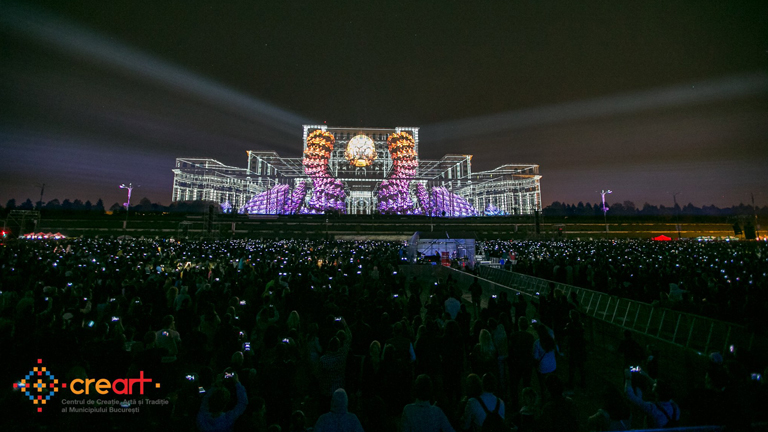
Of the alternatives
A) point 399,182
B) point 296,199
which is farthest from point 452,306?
point 296,199

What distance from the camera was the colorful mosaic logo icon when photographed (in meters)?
4.09

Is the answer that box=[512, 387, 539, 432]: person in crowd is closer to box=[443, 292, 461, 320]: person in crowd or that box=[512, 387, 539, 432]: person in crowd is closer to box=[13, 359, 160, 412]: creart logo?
box=[443, 292, 461, 320]: person in crowd

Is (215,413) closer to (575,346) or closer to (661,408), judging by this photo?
(661,408)

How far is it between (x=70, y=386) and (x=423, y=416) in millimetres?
4192

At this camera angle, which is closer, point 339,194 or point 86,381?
point 86,381

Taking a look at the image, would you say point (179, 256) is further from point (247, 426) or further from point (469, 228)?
point (469, 228)

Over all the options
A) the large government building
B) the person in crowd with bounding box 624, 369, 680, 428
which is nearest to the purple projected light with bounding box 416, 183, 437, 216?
the large government building

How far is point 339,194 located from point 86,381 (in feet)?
138

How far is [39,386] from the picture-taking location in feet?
13.7

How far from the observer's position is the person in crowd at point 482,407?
3.28 meters

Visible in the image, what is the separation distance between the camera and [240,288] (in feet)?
34.5

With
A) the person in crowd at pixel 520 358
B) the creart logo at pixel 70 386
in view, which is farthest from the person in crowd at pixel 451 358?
the creart logo at pixel 70 386

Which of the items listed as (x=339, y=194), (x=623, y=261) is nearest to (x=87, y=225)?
(x=339, y=194)

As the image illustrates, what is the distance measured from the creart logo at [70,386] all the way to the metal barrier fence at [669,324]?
29.1ft
